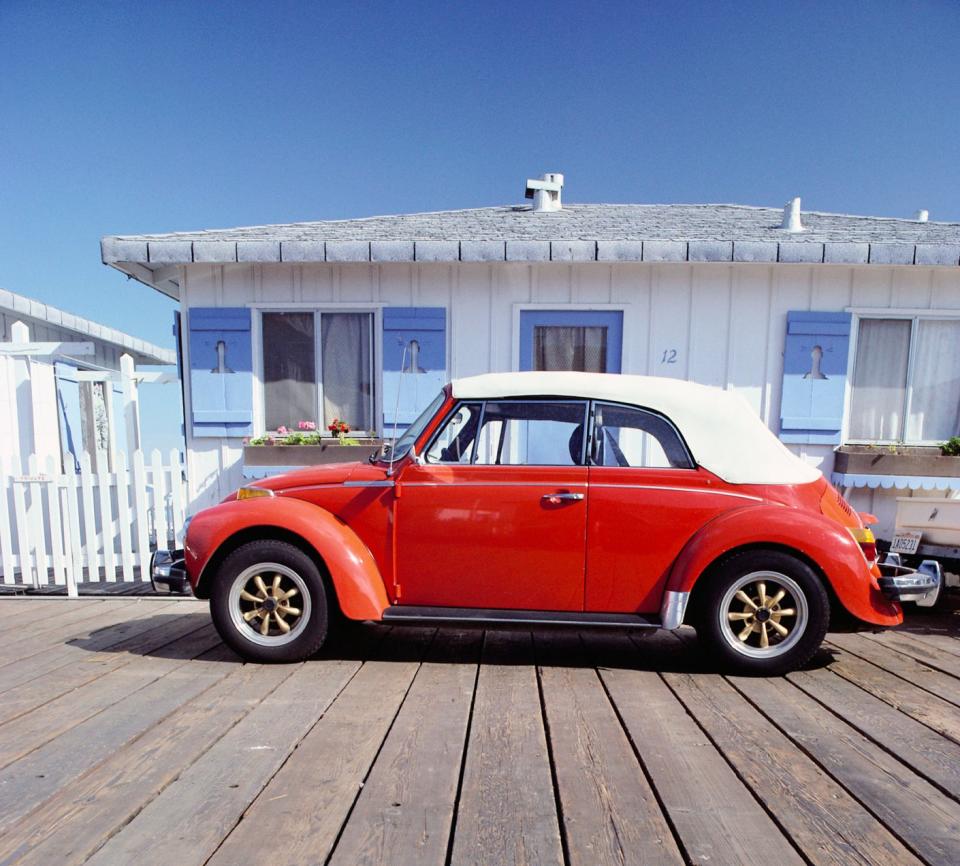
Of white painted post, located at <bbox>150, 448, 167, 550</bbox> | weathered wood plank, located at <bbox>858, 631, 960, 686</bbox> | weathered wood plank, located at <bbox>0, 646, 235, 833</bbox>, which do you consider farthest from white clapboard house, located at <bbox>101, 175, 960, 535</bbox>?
weathered wood plank, located at <bbox>0, 646, 235, 833</bbox>

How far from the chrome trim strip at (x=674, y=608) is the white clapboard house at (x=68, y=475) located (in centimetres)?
387

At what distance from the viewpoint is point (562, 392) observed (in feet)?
9.89

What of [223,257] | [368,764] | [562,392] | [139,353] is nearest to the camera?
[368,764]

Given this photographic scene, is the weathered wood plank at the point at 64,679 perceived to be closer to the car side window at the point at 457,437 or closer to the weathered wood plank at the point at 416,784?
the weathered wood plank at the point at 416,784

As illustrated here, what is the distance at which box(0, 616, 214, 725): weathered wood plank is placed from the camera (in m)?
2.49

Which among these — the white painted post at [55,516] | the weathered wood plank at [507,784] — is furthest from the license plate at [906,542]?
the white painted post at [55,516]

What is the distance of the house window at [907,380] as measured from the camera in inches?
227

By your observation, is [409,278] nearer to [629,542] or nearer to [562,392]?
[562,392]

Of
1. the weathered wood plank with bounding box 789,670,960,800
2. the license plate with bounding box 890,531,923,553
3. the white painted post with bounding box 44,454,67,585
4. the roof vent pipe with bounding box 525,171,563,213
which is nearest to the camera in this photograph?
the weathered wood plank with bounding box 789,670,960,800

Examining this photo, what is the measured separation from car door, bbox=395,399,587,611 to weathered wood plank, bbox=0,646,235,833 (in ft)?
3.73

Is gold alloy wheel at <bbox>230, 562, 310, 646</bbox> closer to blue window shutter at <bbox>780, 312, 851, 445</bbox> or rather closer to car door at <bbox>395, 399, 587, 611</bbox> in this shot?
car door at <bbox>395, 399, 587, 611</bbox>

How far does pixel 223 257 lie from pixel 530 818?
18.3ft

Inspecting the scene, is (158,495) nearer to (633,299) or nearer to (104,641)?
(104,641)

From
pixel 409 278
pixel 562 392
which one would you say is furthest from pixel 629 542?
pixel 409 278
